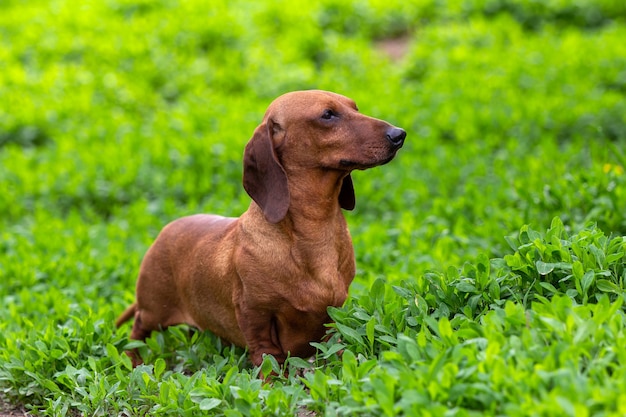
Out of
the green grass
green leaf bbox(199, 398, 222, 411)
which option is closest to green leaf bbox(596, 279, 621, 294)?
the green grass

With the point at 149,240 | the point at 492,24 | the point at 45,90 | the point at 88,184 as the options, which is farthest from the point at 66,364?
the point at 492,24

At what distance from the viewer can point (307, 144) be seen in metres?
3.84

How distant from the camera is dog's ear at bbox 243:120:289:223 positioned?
380 centimetres

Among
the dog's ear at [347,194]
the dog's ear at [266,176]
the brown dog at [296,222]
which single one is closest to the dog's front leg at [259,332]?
the brown dog at [296,222]

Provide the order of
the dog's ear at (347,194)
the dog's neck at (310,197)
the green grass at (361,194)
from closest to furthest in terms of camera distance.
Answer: the green grass at (361,194)
the dog's neck at (310,197)
the dog's ear at (347,194)

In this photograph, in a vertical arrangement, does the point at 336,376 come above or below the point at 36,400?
above

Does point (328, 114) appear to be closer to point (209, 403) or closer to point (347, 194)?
point (347, 194)

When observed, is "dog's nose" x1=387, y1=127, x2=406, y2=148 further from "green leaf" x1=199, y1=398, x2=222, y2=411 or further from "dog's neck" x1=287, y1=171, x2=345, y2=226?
"green leaf" x1=199, y1=398, x2=222, y2=411

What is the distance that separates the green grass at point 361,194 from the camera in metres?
3.23

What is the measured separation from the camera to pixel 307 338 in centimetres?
402

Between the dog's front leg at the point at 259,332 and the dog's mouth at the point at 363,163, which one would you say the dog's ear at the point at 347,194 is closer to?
the dog's mouth at the point at 363,163

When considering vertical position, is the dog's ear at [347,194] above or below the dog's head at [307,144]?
below

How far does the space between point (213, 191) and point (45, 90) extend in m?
3.52

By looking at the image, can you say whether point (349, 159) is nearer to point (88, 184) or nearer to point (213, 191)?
point (213, 191)
